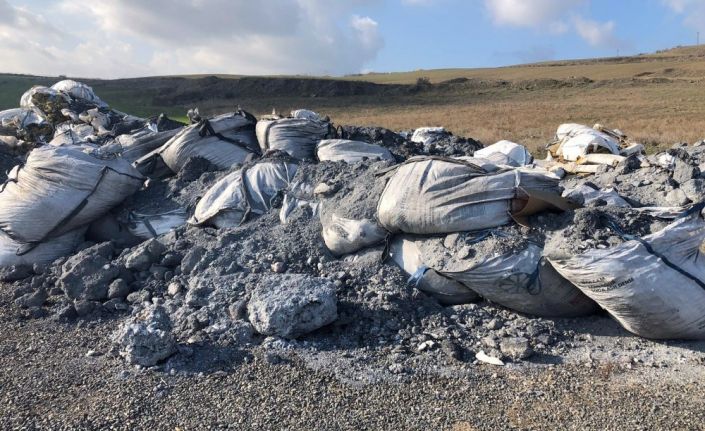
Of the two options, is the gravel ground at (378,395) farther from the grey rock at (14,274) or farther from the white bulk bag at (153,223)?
the white bulk bag at (153,223)

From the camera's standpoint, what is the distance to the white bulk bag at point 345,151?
→ 5.12 meters

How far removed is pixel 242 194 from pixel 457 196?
1.80m

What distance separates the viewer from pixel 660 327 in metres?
2.91

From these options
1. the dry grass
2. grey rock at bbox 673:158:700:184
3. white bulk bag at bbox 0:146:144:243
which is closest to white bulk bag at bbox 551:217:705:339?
grey rock at bbox 673:158:700:184

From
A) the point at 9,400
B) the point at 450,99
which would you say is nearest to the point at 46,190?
the point at 9,400

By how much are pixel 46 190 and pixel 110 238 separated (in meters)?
0.60

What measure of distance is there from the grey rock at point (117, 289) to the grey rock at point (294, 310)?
42.4 inches

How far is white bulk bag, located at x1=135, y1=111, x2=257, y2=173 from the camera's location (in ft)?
17.6

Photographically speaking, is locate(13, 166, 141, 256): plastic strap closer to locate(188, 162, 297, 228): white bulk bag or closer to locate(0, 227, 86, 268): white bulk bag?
locate(0, 227, 86, 268): white bulk bag

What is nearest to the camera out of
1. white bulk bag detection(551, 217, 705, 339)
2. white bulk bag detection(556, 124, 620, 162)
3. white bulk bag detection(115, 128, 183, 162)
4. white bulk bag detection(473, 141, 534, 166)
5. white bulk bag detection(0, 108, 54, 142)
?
white bulk bag detection(551, 217, 705, 339)

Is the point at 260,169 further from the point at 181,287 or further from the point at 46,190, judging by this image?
the point at 46,190

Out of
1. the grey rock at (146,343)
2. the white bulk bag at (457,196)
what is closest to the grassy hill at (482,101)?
the white bulk bag at (457,196)

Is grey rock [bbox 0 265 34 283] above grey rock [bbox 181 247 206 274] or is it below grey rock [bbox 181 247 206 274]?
below

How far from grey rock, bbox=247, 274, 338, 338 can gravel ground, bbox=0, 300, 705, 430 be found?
0.18 metres
